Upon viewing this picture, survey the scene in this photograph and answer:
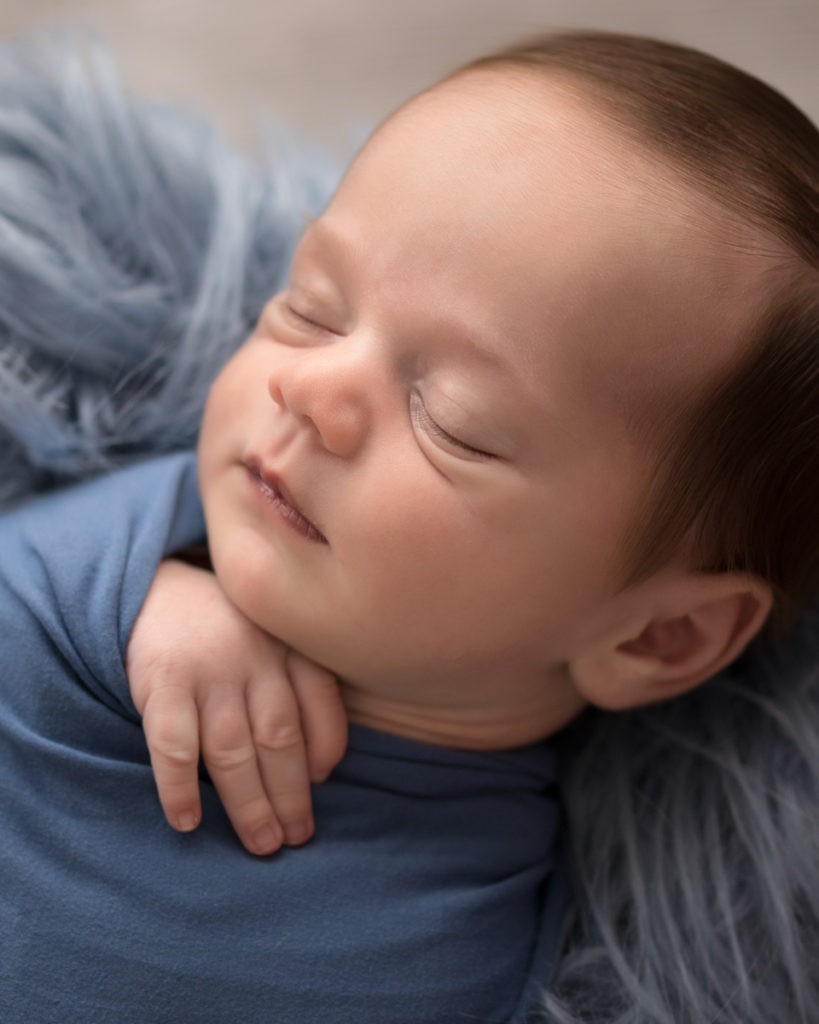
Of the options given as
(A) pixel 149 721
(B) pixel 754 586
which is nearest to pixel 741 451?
(B) pixel 754 586

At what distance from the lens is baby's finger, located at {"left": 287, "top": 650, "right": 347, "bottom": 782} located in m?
0.86

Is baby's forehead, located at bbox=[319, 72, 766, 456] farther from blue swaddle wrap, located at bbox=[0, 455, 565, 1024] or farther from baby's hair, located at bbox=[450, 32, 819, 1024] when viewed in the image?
blue swaddle wrap, located at bbox=[0, 455, 565, 1024]

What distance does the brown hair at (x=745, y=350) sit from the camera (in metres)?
0.77

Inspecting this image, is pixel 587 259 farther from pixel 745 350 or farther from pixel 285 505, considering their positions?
pixel 285 505

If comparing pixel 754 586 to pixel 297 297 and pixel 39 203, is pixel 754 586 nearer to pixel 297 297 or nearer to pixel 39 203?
pixel 297 297

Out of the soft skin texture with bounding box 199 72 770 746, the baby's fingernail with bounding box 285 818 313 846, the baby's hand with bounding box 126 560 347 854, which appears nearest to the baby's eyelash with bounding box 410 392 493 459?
the soft skin texture with bounding box 199 72 770 746

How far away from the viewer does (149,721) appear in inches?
31.6

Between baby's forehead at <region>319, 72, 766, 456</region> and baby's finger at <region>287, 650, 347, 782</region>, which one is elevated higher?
baby's forehead at <region>319, 72, 766, 456</region>

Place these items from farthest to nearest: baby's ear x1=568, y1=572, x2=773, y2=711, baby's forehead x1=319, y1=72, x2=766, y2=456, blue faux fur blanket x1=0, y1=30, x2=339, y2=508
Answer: blue faux fur blanket x1=0, y1=30, x2=339, y2=508 < baby's ear x1=568, y1=572, x2=773, y2=711 < baby's forehead x1=319, y1=72, x2=766, y2=456

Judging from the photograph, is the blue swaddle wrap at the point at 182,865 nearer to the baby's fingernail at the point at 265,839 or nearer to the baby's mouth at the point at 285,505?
the baby's fingernail at the point at 265,839

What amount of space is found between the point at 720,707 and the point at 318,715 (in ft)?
1.27

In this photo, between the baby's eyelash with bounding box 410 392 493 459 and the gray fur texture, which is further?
the gray fur texture

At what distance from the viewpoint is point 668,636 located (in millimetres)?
893

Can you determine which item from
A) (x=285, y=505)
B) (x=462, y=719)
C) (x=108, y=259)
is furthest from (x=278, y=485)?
(x=108, y=259)
